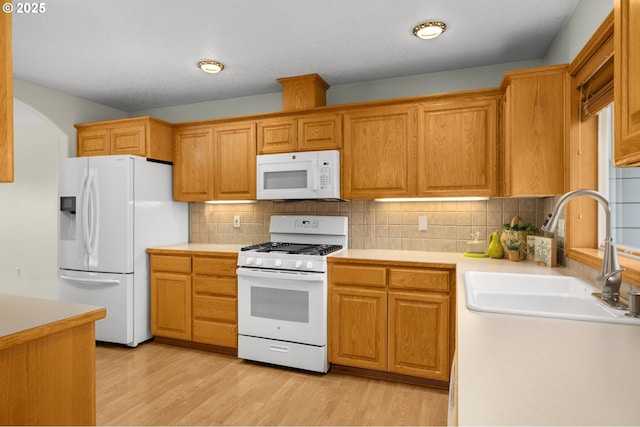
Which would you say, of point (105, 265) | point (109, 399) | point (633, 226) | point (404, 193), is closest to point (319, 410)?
point (109, 399)

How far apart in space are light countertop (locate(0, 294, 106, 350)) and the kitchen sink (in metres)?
1.40

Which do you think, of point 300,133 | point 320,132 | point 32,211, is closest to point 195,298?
point 300,133

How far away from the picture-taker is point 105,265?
130 inches

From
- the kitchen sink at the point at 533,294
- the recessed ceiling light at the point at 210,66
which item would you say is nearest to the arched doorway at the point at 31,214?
the recessed ceiling light at the point at 210,66

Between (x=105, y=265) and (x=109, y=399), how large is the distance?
1351 millimetres

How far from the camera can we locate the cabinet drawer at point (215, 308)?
309 cm

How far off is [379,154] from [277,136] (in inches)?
37.4

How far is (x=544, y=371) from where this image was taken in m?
0.76

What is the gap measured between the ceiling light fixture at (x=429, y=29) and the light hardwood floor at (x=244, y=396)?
2427 mm

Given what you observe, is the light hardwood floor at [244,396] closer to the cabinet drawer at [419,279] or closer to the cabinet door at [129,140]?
the cabinet drawer at [419,279]

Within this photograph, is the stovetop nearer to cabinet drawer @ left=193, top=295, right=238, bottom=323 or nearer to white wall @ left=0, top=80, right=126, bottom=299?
cabinet drawer @ left=193, top=295, right=238, bottom=323

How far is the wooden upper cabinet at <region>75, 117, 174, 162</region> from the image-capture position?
3.46m

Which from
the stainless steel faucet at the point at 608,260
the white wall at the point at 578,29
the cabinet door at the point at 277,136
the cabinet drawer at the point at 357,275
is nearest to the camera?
the stainless steel faucet at the point at 608,260

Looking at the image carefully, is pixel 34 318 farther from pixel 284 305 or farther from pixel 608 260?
pixel 608 260
